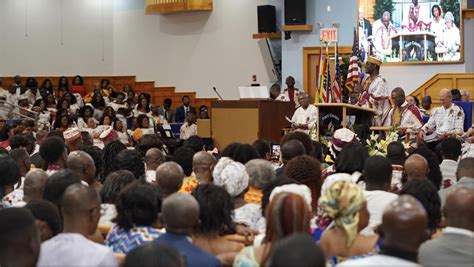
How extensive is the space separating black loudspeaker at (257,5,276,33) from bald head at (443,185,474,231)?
1459 centimetres

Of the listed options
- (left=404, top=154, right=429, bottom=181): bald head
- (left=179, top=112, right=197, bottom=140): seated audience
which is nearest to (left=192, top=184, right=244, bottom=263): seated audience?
(left=404, top=154, right=429, bottom=181): bald head

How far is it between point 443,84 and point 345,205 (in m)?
12.9

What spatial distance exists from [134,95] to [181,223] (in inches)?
637

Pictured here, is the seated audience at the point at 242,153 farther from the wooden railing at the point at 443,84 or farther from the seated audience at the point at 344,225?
the wooden railing at the point at 443,84

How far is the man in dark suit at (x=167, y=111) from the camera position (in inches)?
754

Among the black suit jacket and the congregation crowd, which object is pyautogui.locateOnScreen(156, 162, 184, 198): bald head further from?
the black suit jacket

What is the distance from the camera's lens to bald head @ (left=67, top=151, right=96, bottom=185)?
657cm

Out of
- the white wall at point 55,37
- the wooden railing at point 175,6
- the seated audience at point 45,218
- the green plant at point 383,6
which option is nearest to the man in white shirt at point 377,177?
the seated audience at point 45,218

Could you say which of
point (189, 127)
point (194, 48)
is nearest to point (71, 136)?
point (189, 127)

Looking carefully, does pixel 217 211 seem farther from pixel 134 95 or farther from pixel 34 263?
pixel 134 95

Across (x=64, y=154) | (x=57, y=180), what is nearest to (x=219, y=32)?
(x=64, y=154)

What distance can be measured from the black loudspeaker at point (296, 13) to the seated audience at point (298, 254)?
1490 centimetres

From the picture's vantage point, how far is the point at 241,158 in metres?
7.08

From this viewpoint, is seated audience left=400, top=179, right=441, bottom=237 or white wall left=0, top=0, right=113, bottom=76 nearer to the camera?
seated audience left=400, top=179, right=441, bottom=237
